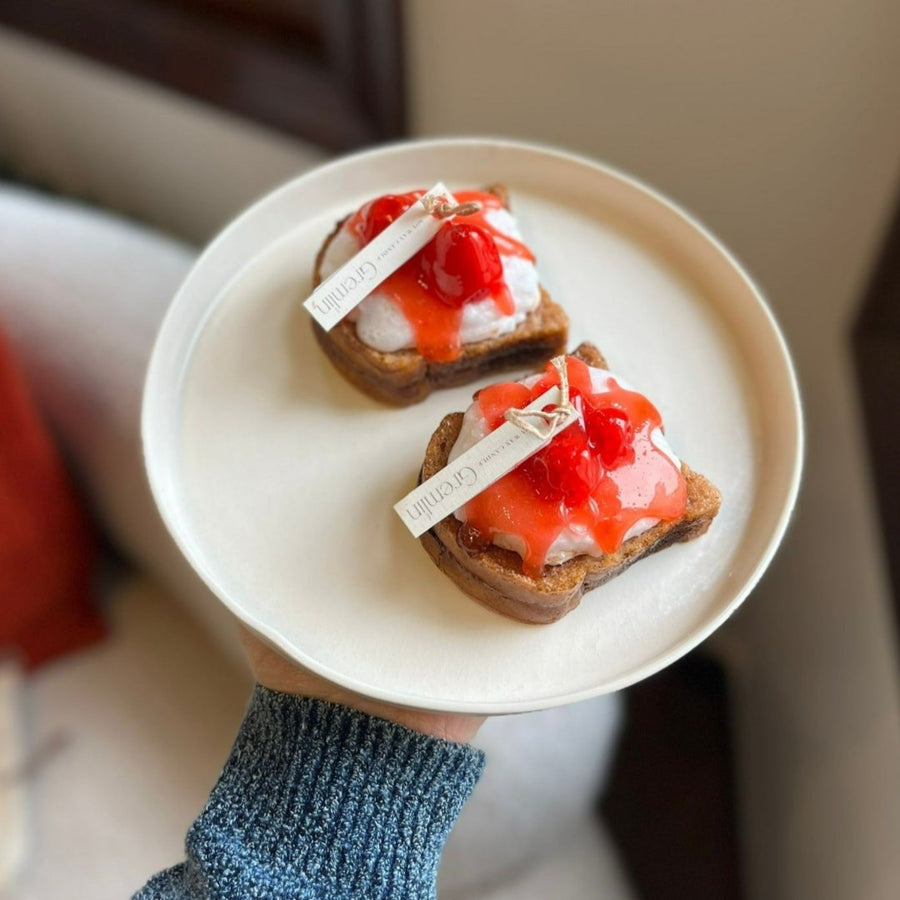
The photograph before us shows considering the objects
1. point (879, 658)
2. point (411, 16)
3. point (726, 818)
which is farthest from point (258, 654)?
point (726, 818)

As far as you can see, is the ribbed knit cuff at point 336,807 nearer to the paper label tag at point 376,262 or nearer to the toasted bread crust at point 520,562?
Answer: the toasted bread crust at point 520,562

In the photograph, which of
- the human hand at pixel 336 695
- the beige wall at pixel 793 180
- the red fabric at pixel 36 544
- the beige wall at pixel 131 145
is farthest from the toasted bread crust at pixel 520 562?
the beige wall at pixel 131 145

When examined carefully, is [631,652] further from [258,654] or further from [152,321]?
[152,321]

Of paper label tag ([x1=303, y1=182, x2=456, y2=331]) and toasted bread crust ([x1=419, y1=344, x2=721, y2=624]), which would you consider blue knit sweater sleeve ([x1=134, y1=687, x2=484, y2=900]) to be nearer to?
toasted bread crust ([x1=419, y1=344, x2=721, y2=624])

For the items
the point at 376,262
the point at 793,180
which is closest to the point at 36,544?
the point at 376,262

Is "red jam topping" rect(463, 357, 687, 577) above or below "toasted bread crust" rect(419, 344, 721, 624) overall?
above

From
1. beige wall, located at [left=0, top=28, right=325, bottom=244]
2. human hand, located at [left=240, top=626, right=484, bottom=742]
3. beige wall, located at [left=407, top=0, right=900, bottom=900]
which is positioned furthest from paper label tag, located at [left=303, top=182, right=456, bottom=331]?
beige wall, located at [left=0, top=28, right=325, bottom=244]

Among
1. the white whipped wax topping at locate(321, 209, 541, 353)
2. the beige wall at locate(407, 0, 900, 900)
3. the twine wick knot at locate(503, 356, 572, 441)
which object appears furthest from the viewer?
the beige wall at locate(407, 0, 900, 900)
